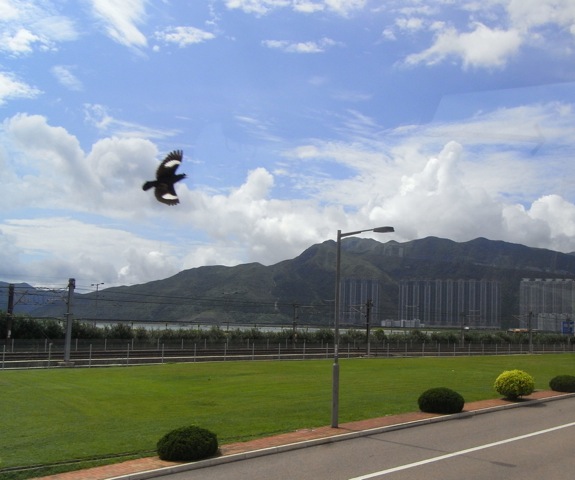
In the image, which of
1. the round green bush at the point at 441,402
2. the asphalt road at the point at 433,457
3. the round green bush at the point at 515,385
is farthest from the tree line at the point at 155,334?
the asphalt road at the point at 433,457

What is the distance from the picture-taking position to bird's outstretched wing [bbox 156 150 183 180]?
400 inches

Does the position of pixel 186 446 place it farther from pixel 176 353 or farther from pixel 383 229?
pixel 176 353

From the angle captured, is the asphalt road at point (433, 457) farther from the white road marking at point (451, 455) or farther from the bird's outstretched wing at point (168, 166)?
the bird's outstretched wing at point (168, 166)

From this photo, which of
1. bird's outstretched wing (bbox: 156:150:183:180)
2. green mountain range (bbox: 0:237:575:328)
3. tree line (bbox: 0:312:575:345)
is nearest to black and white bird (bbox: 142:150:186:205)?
bird's outstretched wing (bbox: 156:150:183:180)

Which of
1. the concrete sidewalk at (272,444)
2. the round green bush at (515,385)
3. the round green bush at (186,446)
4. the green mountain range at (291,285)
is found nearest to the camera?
the concrete sidewalk at (272,444)

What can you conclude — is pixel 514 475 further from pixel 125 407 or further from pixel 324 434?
pixel 125 407

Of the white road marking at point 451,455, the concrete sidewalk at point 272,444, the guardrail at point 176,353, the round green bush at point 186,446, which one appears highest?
the round green bush at point 186,446

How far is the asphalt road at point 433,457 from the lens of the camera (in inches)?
510

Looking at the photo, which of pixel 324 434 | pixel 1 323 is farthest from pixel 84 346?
pixel 324 434

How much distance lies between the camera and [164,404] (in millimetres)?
25266

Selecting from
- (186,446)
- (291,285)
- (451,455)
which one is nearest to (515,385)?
(451,455)

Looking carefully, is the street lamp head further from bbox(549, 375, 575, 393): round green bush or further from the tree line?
the tree line

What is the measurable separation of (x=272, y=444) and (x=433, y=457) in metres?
4.03

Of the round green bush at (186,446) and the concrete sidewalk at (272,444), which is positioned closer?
the concrete sidewalk at (272,444)
